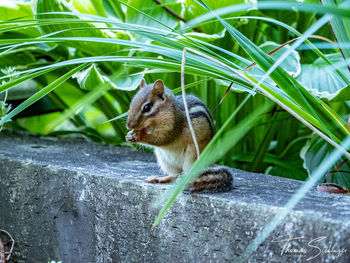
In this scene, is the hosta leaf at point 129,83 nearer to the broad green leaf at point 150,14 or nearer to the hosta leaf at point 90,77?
the hosta leaf at point 90,77

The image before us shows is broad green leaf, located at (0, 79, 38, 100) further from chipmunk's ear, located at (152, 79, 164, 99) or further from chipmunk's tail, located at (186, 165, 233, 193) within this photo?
chipmunk's tail, located at (186, 165, 233, 193)

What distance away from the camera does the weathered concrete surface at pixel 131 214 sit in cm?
129

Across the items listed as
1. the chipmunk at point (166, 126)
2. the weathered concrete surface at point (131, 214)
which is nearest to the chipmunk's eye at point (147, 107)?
the chipmunk at point (166, 126)

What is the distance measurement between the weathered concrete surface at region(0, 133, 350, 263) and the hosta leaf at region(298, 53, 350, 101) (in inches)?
14.2

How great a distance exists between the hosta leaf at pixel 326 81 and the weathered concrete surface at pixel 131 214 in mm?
361

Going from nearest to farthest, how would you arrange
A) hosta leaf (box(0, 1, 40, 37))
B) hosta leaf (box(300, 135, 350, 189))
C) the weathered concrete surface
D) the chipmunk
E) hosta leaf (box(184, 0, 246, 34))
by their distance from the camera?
the weathered concrete surface
the chipmunk
hosta leaf (box(300, 135, 350, 189))
hosta leaf (box(184, 0, 246, 34))
hosta leaf (box(0, 1, 40, 37))

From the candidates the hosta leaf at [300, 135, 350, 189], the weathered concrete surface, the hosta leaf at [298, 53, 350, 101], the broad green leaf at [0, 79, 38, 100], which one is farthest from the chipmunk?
the broad green leaf at [0, 79, 38, 100]

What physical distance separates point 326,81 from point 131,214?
926mm

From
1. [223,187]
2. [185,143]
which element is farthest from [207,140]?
[223,187]

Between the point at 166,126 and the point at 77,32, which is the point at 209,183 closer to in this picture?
the point at 166,126

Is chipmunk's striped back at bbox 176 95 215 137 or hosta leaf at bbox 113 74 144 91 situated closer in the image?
chipmunk's striped back at bbox 176 95 215 137

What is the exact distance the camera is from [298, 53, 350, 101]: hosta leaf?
1794mm

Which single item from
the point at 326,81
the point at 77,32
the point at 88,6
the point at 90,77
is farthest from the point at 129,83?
the point at 326,81

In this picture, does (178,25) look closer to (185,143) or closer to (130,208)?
(185,143)
